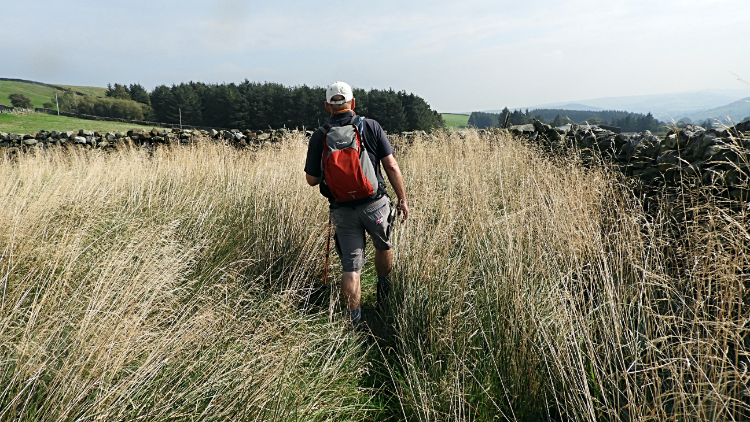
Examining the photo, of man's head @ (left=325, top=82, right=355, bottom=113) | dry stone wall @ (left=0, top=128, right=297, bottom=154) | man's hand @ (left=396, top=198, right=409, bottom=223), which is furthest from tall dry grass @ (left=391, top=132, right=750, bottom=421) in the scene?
dry stone wall @ (left=0, top=128, right=297, bottom=154)

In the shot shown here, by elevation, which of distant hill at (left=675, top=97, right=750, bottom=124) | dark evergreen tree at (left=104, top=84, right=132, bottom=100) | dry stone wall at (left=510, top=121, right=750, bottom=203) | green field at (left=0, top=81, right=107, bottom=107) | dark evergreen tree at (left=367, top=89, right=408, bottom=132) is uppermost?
green field at (left=0, top=81, right=107, bottom=107)

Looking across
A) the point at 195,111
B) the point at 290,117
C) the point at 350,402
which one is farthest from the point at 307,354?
the point at 195,111

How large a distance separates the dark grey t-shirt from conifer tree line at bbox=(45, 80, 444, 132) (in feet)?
145

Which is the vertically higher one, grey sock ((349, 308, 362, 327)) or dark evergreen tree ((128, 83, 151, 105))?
dark evergreen tree ((128, 83, 151, 105))

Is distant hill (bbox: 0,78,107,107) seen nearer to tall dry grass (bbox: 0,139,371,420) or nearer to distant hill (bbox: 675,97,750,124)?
tall dry grass (bbox: 0,139,371,420)

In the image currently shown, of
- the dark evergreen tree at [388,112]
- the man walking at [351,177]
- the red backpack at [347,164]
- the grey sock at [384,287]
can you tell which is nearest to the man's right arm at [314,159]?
the man walking at [351,177]

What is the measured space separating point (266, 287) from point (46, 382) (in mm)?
1911

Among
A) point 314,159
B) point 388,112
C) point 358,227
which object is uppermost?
point 388,112

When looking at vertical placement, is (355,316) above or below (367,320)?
above

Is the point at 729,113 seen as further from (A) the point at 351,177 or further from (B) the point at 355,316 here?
(B) the point at 355,316

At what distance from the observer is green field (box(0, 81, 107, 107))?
95.2m

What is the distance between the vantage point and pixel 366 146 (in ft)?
10.2

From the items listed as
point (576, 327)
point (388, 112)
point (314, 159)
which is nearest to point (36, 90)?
point (388, 112)

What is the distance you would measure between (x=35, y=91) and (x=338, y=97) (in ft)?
477
